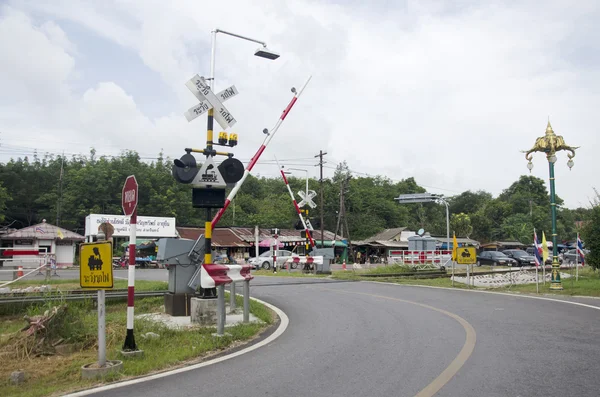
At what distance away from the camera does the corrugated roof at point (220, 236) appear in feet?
159

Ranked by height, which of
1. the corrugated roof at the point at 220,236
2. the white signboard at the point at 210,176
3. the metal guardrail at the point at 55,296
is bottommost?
the metal guardrail at the point at 55,296

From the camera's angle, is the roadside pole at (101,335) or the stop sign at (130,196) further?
the stop sign at (130,196)

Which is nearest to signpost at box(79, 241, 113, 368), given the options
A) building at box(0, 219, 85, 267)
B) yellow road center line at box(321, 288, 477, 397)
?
yellow road center line at box(321, 288, 477, 397)

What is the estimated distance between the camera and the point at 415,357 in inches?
281

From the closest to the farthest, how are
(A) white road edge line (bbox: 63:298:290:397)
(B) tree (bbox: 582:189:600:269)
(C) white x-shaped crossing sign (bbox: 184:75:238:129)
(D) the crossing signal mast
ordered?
(A) white road edge line (bbox: 63:298:290:397) → (D) the crossing signal mast → (C) white x-shaped crossing sign (bbox: 184:75:238:129) → (B) tree (bbox: 582:189:600:269)

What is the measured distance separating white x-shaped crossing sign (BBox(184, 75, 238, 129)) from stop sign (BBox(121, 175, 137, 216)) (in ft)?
8.83

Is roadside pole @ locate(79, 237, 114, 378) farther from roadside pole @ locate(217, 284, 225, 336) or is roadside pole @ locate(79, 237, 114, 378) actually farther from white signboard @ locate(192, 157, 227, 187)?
white signboard @ locate(192, 157, 227, 187)

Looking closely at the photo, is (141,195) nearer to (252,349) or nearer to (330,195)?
(330,195)

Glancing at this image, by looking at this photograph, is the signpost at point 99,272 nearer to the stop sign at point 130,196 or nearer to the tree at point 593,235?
the stop sign at point 130,196

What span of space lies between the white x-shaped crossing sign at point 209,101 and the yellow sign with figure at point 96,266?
376 cm

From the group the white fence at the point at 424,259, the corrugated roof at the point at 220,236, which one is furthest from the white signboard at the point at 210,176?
the corrugated roof at the point at 220,236

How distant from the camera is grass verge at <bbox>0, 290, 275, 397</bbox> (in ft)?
21.8

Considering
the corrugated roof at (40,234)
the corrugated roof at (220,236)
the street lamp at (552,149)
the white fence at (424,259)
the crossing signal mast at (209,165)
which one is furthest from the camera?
the corrugated roof at (220,236)

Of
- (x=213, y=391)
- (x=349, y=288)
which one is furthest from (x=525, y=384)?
(x=349, y=288)
